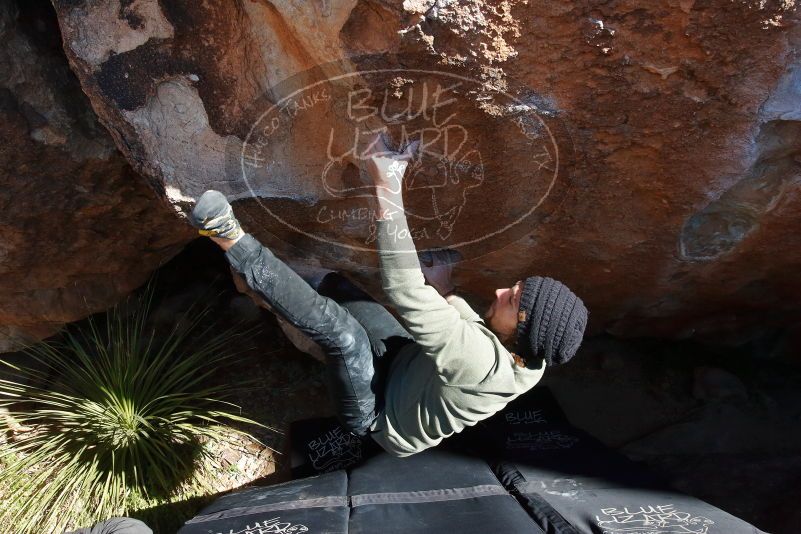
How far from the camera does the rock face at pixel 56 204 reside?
2.04m

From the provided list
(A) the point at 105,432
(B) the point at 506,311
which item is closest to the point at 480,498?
(B) the point at 506,311

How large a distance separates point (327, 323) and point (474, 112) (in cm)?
67

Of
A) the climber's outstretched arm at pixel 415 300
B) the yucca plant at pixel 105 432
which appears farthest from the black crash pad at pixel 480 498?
the yucca plant at pixel 105 432

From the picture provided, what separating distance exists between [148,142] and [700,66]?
4.73 feet

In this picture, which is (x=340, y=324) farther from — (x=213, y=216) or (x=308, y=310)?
(x=213, y=216)

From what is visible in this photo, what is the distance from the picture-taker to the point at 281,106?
1881mm

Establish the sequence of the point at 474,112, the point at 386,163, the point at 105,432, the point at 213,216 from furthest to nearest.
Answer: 1. the point at 105,432
2. the point at 474,112
3. the point at 386,163
4. the point at 213,216

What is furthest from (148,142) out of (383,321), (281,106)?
(383,321)

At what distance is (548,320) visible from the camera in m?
1.64

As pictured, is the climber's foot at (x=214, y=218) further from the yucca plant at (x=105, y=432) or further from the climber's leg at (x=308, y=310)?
the yucca plant at (x=105, y=432)

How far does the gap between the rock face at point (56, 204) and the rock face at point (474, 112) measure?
0.83ft

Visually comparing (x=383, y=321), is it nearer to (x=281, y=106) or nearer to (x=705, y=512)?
(x=281, y=106)

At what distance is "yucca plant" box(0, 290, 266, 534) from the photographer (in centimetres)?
265

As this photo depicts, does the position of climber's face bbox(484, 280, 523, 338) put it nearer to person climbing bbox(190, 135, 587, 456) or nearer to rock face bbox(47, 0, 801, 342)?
person climbing bbox(190, 135, 587, 456)
